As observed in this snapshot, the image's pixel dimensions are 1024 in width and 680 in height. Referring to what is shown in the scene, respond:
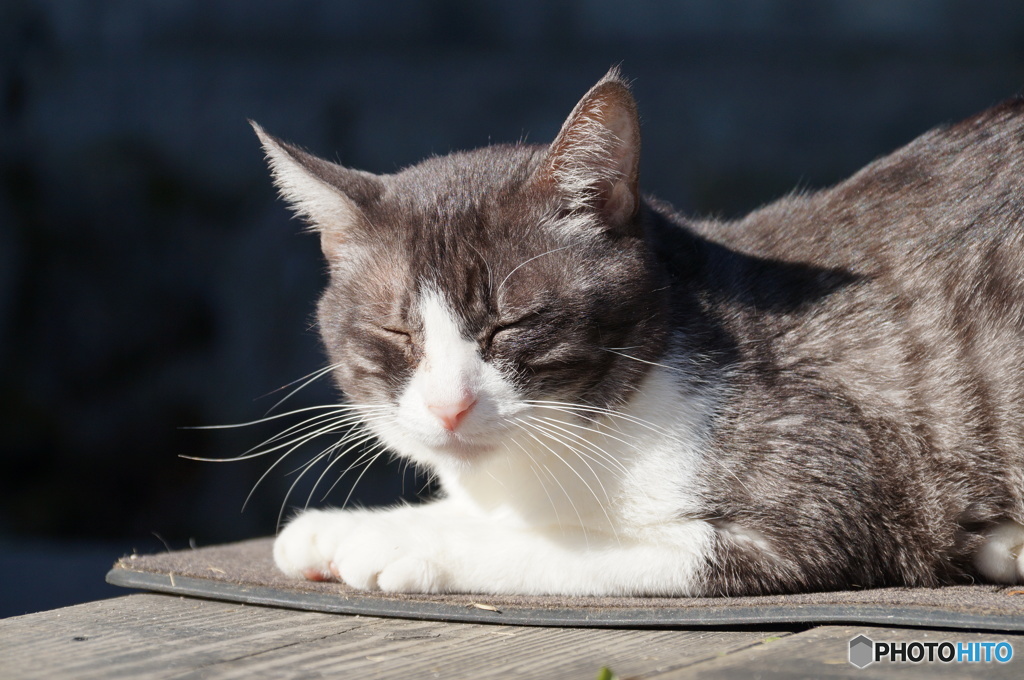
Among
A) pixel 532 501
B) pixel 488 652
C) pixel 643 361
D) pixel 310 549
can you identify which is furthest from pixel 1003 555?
pixel 310 549

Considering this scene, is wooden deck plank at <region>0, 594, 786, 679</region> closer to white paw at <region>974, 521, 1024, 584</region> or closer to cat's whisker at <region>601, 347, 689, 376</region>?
cat's whisker at <region>601, 347, 689, 376</region>

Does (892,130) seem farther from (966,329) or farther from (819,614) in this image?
(819,614)

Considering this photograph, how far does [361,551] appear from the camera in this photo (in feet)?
7.64

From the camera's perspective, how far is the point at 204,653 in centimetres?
188

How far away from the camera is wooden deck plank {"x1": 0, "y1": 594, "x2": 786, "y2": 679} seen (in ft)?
5.74

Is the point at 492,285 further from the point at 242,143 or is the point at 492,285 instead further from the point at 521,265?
the point at 242,143

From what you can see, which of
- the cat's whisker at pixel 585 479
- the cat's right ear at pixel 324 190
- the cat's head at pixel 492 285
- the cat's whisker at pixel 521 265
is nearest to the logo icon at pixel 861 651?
the cat's whisker at pixel 585 479

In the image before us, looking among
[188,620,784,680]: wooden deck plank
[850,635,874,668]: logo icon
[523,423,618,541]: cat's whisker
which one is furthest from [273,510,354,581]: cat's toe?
[850,635,874,668]: logo icon

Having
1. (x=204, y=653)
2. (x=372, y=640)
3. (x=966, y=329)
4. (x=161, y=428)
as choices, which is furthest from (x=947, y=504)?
(x=161, y=428)

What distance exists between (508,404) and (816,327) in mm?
853

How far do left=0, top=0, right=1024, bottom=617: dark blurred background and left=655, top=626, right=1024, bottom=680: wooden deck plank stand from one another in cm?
463

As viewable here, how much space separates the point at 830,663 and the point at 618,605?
0.55 metres

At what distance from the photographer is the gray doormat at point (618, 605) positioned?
1.91m

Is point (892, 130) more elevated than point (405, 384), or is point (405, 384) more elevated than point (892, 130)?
point (892, 130)
